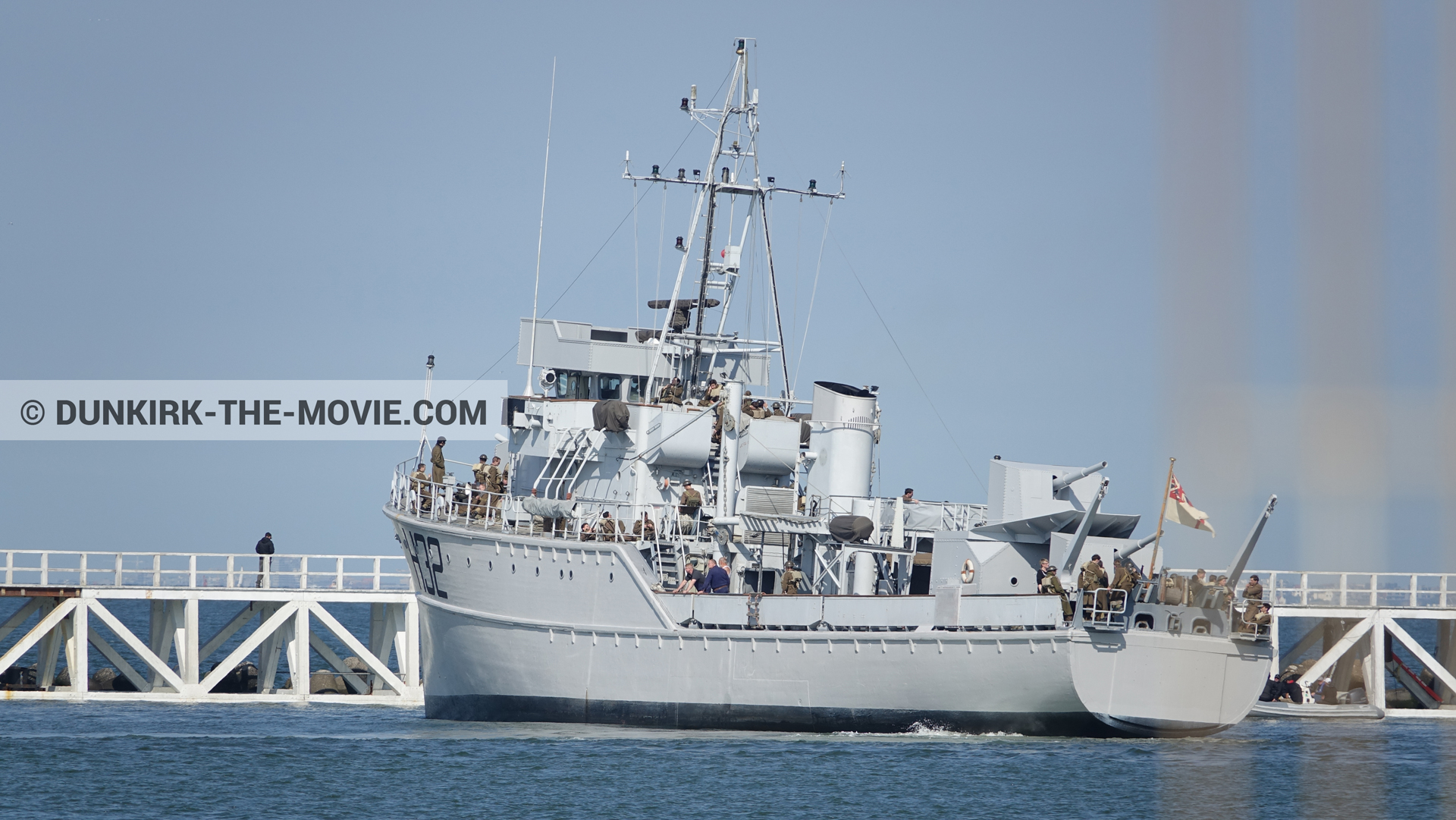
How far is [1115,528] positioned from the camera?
2550 cm

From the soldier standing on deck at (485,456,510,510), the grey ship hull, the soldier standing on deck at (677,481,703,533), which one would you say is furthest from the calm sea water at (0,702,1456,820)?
the soldier standing on deck at (485,456,510,510)

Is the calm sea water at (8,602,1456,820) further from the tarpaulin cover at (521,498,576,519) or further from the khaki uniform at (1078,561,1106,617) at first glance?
the tarpaulin cover at (521,498,576,519)

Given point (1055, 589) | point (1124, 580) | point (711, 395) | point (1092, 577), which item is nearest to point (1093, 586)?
point (1092, 577)

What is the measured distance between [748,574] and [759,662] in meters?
2.43

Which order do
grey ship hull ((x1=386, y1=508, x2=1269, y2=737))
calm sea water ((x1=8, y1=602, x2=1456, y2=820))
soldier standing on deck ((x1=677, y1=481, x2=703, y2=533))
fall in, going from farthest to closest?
soldier standing on deck ((x1=677, y1=481, x2=703, y2=533)) → grey ship hull ((x1=386, y1=508, x2=1269, y2=737)) → calm sea water ((x1=8, y1=602, x2=1456, y2=820))

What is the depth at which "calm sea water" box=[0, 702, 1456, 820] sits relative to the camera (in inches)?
835

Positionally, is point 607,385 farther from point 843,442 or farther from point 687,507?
point 843,442

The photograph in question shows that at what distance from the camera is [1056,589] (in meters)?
24.1

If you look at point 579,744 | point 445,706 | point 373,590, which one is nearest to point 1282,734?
point 579,744

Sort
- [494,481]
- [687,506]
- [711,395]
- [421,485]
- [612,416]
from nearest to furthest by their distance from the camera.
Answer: [687,506] → [494,481] → [612,416] → [711,395] → [421,485]

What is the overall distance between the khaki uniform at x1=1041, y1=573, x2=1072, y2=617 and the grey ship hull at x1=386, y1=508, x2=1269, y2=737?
0.33 m

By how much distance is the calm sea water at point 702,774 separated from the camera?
21219 millimetres

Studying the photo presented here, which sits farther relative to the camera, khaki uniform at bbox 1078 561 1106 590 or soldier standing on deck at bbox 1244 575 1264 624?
soldier standing on deck at bbox 1244 575 1264 624

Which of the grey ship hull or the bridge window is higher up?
the bridge window
